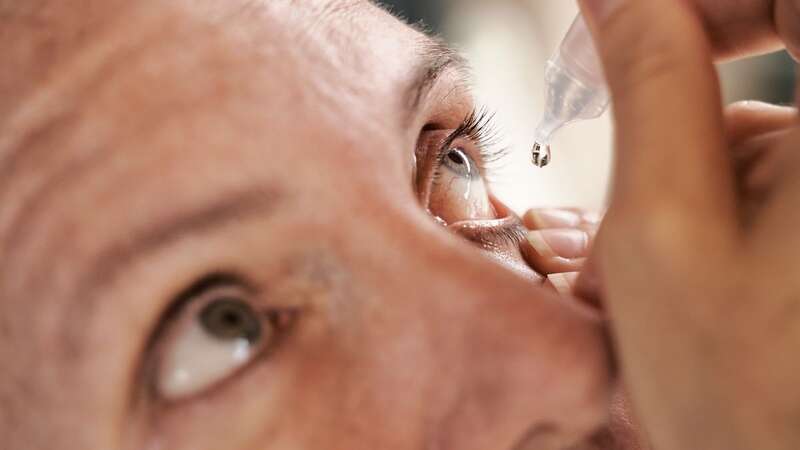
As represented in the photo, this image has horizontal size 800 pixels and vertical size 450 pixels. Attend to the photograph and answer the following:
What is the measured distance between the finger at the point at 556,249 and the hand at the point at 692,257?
Result: 0.37 meters

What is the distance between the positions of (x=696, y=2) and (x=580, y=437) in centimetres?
34

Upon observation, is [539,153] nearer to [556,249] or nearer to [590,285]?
[556,249]

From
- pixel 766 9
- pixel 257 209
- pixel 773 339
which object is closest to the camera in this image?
pixel 773 339

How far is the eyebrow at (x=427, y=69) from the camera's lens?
23.9 inches

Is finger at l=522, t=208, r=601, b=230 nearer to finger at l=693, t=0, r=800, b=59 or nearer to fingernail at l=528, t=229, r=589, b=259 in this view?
fingernail at l=528, t=229, r=589, b=259

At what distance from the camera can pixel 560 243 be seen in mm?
949

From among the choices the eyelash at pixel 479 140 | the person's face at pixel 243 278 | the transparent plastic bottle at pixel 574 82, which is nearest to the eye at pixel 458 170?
the eyelash at pixel 479 140

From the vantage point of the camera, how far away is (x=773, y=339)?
376 millimetres

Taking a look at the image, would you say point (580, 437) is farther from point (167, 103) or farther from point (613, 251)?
point (167, 103)

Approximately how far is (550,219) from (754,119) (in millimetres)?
513

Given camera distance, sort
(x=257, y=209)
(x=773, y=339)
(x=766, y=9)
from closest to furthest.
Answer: (x=773, y=339)
(x=257, y=209)
(x=766, y=9)

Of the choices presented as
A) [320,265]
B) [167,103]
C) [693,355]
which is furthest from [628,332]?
[167,103]

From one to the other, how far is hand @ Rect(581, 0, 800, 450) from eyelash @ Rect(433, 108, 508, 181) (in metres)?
0.38

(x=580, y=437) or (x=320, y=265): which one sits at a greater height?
(x=320, y=265)
